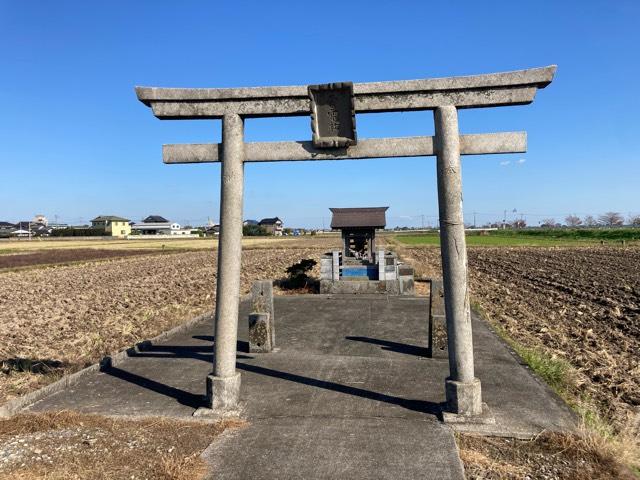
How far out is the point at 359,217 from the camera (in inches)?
672

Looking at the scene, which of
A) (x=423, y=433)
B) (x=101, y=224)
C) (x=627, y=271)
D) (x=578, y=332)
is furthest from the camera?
(x=101, y=224)

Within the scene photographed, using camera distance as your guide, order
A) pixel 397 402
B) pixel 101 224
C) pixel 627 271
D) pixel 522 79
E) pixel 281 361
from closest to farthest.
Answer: pixel 522 79 → pixel 397 402 → pixel 281 361 → pixel 627 271 → pixel 101 224

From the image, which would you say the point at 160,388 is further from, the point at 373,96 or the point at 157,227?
the point at 157,227

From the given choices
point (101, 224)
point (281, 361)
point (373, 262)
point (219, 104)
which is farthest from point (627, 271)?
point (101, 224)

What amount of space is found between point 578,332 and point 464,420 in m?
7.38

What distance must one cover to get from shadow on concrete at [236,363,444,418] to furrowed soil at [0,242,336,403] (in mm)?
3356

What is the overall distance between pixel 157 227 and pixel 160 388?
426ft

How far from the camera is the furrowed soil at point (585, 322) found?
6.73 metres

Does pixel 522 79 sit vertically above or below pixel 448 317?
above

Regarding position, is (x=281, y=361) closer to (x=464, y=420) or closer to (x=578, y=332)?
(x=464, y=420)

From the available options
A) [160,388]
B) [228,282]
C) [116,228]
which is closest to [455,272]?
[228,282]

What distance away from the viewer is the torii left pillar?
17.0 ft

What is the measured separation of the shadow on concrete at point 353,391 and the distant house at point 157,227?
388ft

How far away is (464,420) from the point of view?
469 cm
